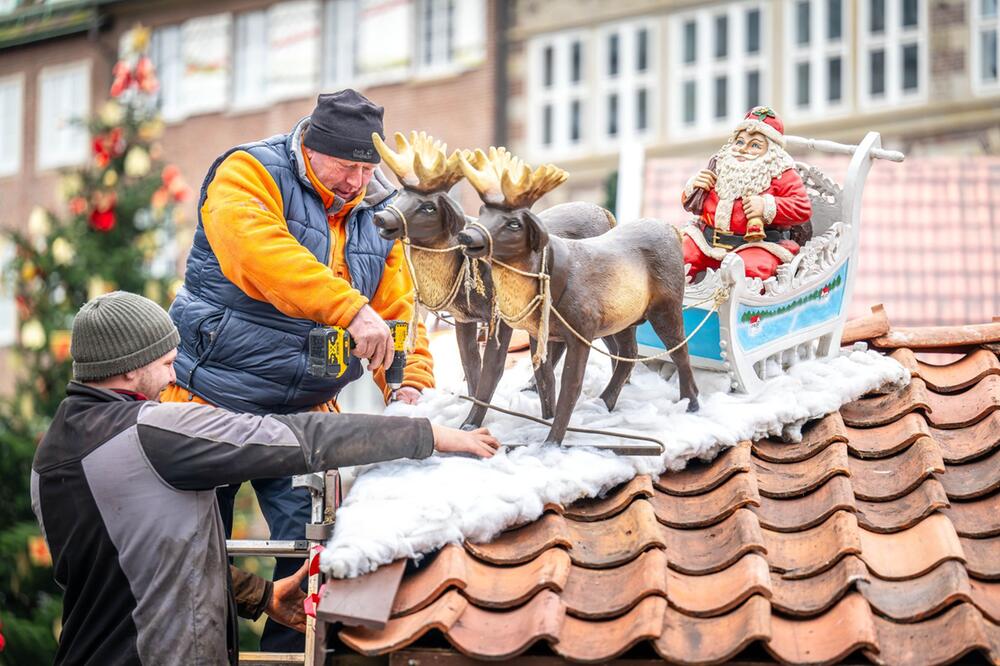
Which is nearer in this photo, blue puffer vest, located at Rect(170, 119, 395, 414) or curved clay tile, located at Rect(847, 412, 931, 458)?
curved clay tile, located at Rect(847, 412, 931, 458)

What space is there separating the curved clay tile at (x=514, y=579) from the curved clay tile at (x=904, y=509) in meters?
0.81

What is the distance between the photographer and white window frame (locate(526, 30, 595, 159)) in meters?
21.4

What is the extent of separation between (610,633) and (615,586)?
0.19 m

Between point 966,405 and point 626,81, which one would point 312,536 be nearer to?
point 966,405

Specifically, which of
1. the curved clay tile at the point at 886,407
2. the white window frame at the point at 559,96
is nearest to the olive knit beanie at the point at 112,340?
the curved clay tile at the point at 886,407

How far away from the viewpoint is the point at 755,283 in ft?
14.1

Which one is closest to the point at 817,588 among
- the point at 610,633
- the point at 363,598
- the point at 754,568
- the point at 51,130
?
the point at 754,568

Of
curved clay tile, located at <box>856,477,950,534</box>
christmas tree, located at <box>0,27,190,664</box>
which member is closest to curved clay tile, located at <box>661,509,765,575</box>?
curved clay tile, located at <box>856,477,950,534</box>

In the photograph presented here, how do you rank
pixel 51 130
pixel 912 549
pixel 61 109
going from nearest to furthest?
pixel 912 549 → pixel 61 109 → pixel 51 130

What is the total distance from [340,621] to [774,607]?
0.95 meters

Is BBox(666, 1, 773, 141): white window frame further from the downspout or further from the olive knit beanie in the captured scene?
the olive knit beanie

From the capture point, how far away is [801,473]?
4.01m

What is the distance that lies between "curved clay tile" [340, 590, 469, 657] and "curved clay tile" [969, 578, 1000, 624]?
1.12 metres

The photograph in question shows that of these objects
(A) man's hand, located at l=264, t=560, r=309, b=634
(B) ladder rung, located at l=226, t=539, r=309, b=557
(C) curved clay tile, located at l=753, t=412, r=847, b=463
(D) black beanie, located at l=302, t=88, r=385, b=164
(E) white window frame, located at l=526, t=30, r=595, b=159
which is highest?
(E) white window frame, located at l=526, t=30, r=595, b=159
